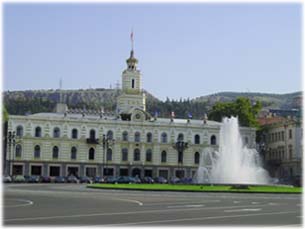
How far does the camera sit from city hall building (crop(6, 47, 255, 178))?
84812 millimetres

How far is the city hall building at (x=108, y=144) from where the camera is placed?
3339 inches

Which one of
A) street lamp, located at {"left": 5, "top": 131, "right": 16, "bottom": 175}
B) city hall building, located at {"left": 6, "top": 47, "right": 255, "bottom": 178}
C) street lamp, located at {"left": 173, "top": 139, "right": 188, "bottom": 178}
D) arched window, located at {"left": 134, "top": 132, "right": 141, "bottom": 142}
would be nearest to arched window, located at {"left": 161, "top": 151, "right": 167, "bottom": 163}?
city hall building, located at {"left": 6, "top": 47, "right": 255, "bottom": 178}

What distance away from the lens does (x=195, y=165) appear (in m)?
91.6

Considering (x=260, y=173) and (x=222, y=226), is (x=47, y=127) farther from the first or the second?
(x=222, y=226)

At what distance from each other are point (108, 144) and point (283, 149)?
2735cm

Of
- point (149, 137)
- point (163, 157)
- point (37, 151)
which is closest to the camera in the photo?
point (37, 151)

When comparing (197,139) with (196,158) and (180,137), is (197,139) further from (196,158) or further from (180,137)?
(196,158)

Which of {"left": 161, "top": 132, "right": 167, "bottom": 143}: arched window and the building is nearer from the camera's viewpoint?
the building

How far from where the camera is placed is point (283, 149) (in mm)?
93625

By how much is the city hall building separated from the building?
4.39 meters

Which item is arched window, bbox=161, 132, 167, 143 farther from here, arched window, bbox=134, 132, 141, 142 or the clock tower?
the clock tower

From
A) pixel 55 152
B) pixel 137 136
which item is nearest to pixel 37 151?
pixel 55 152

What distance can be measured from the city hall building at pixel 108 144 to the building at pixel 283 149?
14.4 feet

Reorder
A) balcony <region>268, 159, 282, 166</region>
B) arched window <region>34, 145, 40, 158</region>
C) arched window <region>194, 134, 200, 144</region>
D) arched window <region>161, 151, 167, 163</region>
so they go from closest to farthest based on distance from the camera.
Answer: arched window <region>34, 145, 40, 158</region>
arched window <region>161, 151, 167, 163</region>
arched window <region>194, 134, 200, 144</region>
balcony <region>268, 159, 282, 166</region>
